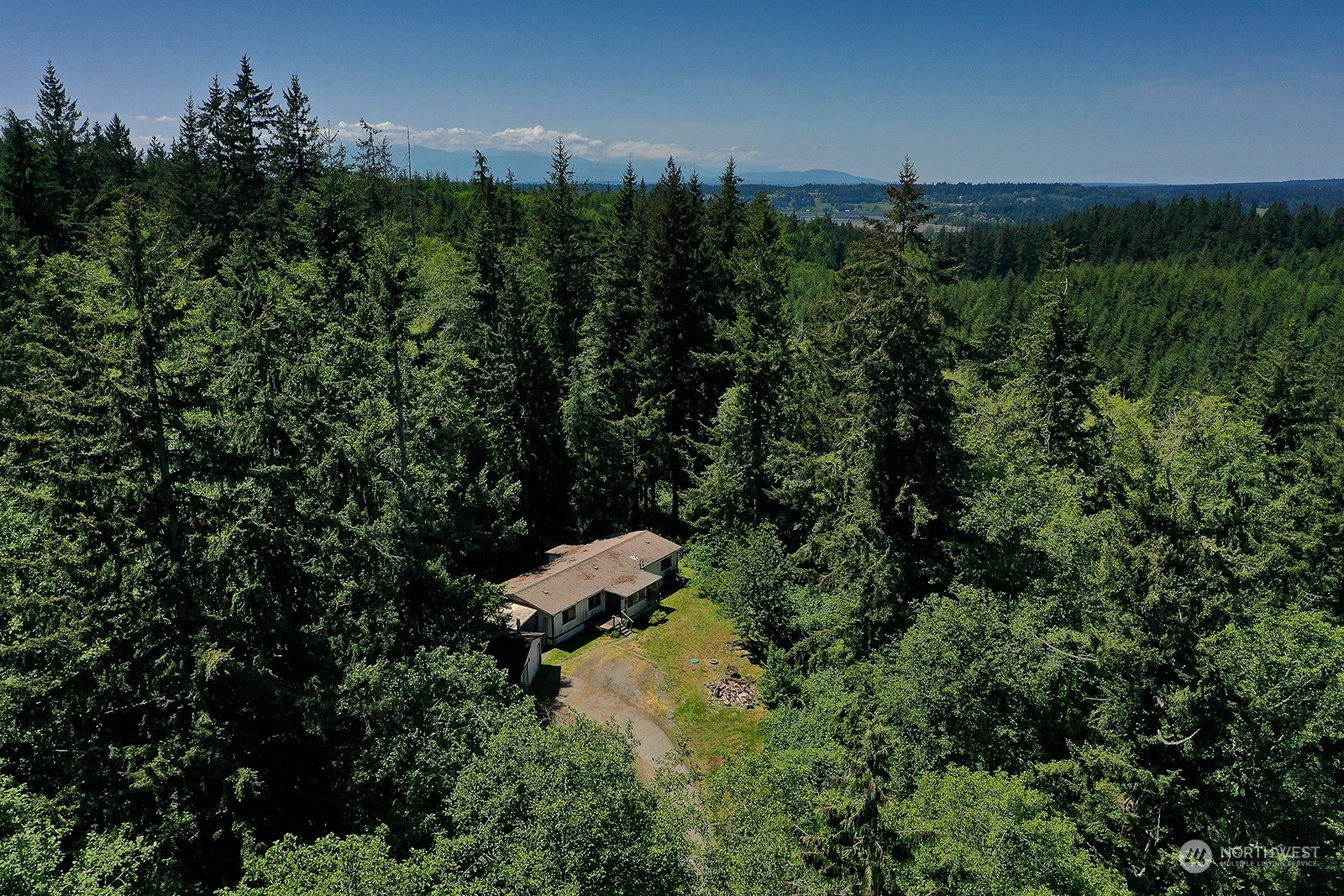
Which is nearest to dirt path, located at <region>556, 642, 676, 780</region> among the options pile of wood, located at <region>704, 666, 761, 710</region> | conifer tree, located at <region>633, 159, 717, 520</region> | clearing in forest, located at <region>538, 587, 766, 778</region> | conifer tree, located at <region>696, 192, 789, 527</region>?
clearing in forest, located at <region>538, 587, 766, 778</region>

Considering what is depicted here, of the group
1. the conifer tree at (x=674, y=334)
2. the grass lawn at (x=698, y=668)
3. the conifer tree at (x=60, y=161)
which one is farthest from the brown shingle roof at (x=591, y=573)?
the conifer tree at (x=60, y=161)

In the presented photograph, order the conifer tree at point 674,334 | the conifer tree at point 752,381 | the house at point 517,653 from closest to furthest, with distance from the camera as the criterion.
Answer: the house at point 517,653 < the conifer tree at point 752,381 < the conifer tree at point 674,334

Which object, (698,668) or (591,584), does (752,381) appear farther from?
(698,668)

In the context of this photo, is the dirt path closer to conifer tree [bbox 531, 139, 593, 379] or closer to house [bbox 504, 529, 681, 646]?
house [bbox 504, 529, 681, 646]

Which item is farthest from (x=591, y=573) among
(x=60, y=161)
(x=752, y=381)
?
(x=60, y=161)

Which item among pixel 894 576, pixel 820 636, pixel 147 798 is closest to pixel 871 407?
pixel 894 576

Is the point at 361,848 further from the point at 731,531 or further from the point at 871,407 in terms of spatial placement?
the point at 731,531

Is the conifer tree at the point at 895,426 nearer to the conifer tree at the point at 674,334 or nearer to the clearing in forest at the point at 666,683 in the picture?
the clearing in forest at the point at 666,683
